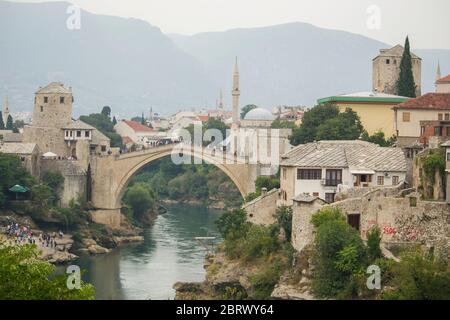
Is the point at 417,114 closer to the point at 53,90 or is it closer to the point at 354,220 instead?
the point at 354,220

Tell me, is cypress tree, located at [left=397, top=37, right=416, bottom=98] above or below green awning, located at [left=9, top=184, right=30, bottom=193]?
above

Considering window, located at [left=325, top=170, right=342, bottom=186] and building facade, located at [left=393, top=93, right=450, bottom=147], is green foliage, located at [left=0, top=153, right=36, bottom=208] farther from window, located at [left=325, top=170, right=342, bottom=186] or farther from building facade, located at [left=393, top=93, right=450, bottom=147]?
window, located at [left=325, top=170, right=342, bottom=186]

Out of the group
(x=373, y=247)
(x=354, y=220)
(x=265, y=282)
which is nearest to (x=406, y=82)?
(x=265, y=282)

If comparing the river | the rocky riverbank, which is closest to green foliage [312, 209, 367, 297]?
the rocky riverbank

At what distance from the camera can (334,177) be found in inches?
1439

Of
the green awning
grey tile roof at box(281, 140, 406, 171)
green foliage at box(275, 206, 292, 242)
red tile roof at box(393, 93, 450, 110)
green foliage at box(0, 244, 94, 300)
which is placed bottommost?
green foliage at box(0, 244, 94, 300)

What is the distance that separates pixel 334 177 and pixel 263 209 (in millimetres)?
4756

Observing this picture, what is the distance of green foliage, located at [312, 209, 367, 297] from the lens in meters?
30.4

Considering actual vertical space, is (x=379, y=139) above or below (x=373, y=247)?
above

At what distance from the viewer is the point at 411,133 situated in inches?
1662

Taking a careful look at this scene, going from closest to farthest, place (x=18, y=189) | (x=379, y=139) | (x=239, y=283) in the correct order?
(x=239, y=283) < (x=379, y=139) < (x=18, y=189)

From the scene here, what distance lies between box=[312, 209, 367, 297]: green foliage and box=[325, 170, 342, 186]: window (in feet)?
16.8

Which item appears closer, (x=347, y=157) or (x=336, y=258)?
(x=336, y=258)

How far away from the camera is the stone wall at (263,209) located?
40094mm
